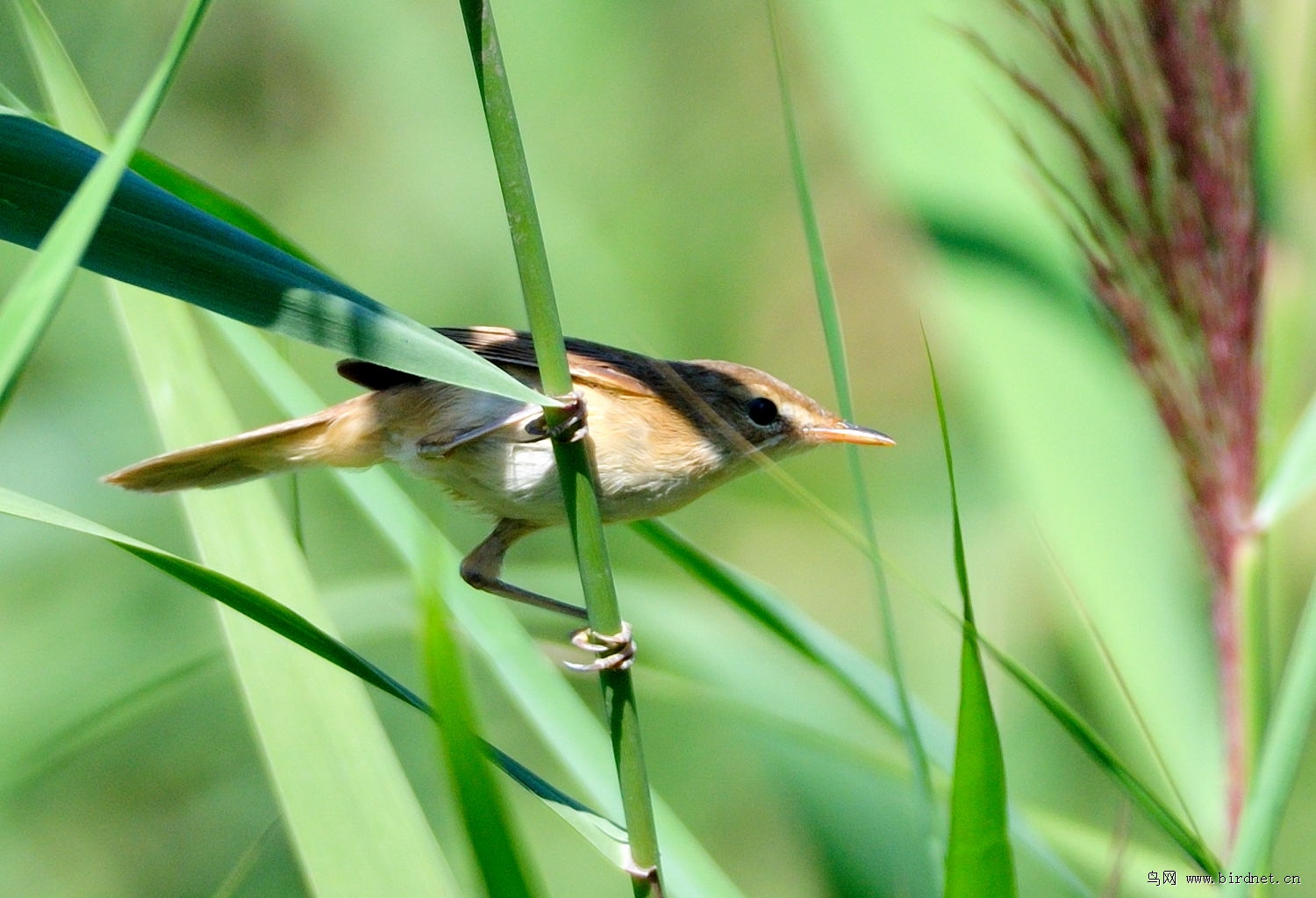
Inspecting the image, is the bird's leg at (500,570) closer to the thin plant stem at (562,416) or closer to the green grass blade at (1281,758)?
the thin plant stem at (562,416)

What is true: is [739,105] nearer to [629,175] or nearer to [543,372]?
[629,175]

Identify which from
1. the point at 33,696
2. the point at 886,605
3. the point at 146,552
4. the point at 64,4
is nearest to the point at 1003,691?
the point at 886,605

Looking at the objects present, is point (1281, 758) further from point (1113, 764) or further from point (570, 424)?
point (570, 424)

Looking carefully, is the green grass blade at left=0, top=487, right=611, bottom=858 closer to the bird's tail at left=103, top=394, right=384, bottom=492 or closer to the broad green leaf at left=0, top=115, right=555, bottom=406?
the broad green leaf at left=0, top=115, right=555, bottom=406

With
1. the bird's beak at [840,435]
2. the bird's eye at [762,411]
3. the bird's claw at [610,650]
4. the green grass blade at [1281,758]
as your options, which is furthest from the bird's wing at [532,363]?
the green grass blade at [1281,758]

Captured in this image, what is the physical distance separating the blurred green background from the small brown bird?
0.14 m

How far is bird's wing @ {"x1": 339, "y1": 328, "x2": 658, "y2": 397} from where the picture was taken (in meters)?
1.84

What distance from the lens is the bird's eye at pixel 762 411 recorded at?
1.96 m

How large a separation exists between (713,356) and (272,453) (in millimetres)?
1573

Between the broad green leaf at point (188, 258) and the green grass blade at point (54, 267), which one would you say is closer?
the green grass blade at point (54, 267)

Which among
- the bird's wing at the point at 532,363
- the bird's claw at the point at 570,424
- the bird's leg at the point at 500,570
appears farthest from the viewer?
the bird's leg at the point at 500,570

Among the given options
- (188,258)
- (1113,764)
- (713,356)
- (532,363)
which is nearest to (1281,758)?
(1113,764)

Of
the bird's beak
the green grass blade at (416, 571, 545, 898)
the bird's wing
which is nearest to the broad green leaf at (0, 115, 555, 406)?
the green grass blade at (416, 571, 545, 898)

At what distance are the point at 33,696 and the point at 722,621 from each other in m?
1.36
